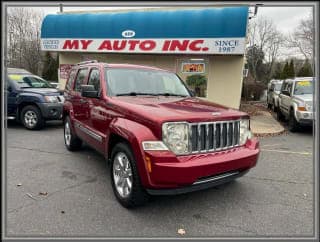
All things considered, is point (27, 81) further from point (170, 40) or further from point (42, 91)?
point (170, 40)

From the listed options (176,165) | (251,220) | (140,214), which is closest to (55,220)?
(140,214)

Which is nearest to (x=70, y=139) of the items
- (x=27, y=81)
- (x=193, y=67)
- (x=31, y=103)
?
(x=31, y=103)

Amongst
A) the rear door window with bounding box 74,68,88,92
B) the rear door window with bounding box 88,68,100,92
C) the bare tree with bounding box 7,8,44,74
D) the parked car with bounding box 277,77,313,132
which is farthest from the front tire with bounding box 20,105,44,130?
the bare tree with bounding box 7,8,44,74

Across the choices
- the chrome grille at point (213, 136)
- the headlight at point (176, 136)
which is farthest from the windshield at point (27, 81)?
the chrome grille at point (213, 136)

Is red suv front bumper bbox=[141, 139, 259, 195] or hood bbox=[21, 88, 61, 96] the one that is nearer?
red suv front bumper bbox=[141, 139, 259, 195]

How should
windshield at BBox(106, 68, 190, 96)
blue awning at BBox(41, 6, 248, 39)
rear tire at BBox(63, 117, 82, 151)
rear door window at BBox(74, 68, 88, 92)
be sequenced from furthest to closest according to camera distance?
blue awning at BBox(41, 6, 248, 39), rear tire at BBox(63, 117, 82, 151), rear door window at BBox(74, 68, 88, 92), windshield at BBox(106, 68, 190, 96)

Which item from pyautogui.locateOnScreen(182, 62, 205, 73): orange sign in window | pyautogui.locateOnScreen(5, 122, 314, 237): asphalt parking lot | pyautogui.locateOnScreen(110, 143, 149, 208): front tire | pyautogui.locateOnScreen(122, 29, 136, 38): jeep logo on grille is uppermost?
pyautogui.locateOnScreen(122, 29, 136, 38): jeep logo on grille

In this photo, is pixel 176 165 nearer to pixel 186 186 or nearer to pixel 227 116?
pixel 186 186

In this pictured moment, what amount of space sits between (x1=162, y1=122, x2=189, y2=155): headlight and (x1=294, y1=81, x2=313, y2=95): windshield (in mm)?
8222

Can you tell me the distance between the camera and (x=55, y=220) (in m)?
3.25

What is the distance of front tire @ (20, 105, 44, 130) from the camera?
8.50m

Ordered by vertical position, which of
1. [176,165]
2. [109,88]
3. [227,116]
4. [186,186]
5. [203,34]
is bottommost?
[186,186]

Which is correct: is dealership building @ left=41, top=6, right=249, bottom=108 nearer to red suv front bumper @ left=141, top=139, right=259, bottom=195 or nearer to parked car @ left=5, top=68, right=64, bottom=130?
parked car @ left=5, top=68, right=64, bottom=130

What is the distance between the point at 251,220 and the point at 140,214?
1.37 metres
